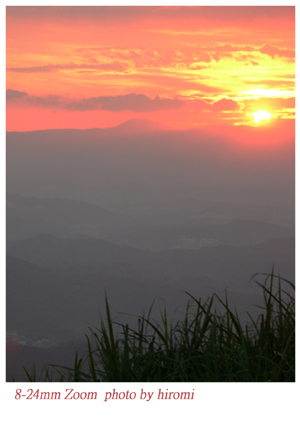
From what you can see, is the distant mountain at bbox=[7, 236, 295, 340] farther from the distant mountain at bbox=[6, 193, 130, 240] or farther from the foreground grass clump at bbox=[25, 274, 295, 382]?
the foreground grass clump at bbox=[25, 274, 295, 382]

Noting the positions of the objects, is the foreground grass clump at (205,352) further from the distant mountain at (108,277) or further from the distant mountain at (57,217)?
the distant mountain at (57,217)

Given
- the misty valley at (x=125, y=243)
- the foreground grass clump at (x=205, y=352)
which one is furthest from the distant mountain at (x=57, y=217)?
the foreground grass clump at (x=205, y=352)

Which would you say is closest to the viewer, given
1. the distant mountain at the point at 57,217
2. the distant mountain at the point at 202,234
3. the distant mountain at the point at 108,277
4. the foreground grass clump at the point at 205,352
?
the foreground grass clump at the point at 205,352

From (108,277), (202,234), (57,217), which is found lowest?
(108,277)

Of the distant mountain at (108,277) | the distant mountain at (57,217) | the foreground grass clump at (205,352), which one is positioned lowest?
the distant mountain at (108,277)

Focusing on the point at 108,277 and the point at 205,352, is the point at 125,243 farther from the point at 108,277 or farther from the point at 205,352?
the point at 205,352

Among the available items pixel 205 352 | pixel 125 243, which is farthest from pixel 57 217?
pixel 205 352
